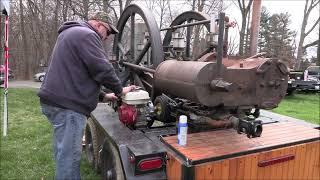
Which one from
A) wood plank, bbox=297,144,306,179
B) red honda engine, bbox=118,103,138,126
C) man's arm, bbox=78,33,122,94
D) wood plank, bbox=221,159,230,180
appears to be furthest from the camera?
red honda engine, bbox=118,103,138,126

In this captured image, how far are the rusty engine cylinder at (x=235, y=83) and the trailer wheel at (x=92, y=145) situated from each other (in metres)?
1.83

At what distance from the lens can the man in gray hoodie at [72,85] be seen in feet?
9.95

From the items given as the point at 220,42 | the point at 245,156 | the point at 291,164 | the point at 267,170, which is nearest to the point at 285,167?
the point at 291,164

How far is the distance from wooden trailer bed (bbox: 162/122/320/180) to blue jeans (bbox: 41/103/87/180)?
785 mm

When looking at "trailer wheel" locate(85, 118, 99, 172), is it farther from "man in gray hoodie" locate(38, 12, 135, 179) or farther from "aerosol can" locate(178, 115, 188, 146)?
"aerosol can" locate(178, 115, 188, 146)

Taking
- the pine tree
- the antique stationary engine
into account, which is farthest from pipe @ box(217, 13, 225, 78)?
the pine tree

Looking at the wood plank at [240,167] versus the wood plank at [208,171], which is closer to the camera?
the wood plank at [208,171]

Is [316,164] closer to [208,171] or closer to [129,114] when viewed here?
[208,171]

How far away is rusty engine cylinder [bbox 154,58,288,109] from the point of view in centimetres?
282

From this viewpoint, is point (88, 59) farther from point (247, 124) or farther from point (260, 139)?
point (260, 139)

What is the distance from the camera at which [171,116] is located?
11.8 feet

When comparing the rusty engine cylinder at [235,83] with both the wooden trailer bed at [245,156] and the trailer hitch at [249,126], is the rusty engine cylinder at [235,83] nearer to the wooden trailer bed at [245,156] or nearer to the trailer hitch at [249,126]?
the trailer hitch at [249,126]

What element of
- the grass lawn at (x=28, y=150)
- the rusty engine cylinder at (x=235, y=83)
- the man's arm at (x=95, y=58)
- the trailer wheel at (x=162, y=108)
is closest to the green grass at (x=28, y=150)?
the grass lawn at (x=28, y=150)

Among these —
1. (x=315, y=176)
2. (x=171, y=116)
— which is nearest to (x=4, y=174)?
(x=171, y=116)
